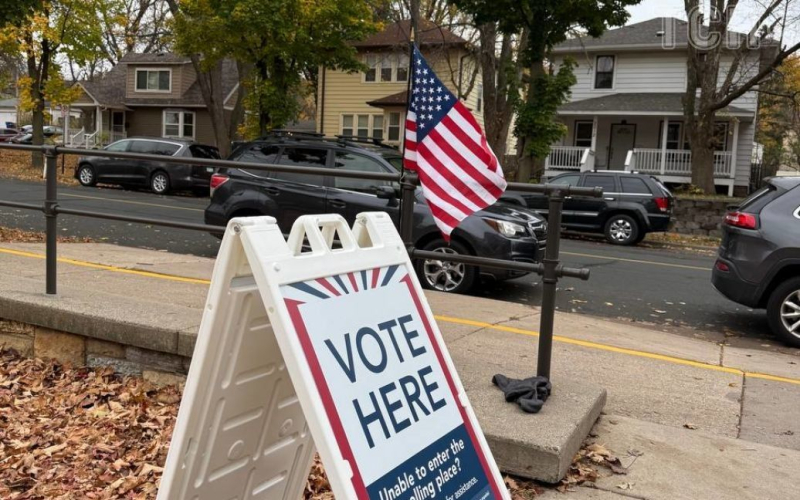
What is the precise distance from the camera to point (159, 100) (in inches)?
1716

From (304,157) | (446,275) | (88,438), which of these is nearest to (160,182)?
(304,157)

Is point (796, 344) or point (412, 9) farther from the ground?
point (412, 9)

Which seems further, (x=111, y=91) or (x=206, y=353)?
(x=111, y=91)

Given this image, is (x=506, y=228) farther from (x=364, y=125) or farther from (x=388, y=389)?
(x=364, y=125)

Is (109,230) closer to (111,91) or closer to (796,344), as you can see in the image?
(796,344)

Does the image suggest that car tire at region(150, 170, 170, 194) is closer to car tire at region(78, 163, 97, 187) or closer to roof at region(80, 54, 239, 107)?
car tire at region(78, 163, 97, 187)

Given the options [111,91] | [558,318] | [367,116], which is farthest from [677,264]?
[111,91]

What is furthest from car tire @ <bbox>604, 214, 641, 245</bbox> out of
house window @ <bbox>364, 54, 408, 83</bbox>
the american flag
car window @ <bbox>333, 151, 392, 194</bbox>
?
house window @ <bbox>364, 54, 408, 83</bbox>

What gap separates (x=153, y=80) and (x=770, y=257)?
4159cm

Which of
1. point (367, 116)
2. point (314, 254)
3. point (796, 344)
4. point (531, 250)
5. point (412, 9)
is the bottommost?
point (796, 344)

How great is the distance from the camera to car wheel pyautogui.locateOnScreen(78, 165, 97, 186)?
2397cm

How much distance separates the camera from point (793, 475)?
11.9ft

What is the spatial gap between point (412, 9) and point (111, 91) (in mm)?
27868

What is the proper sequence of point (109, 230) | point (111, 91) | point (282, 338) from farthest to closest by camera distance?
point (111, 91) < point (109, 230) < point (282, 338)
